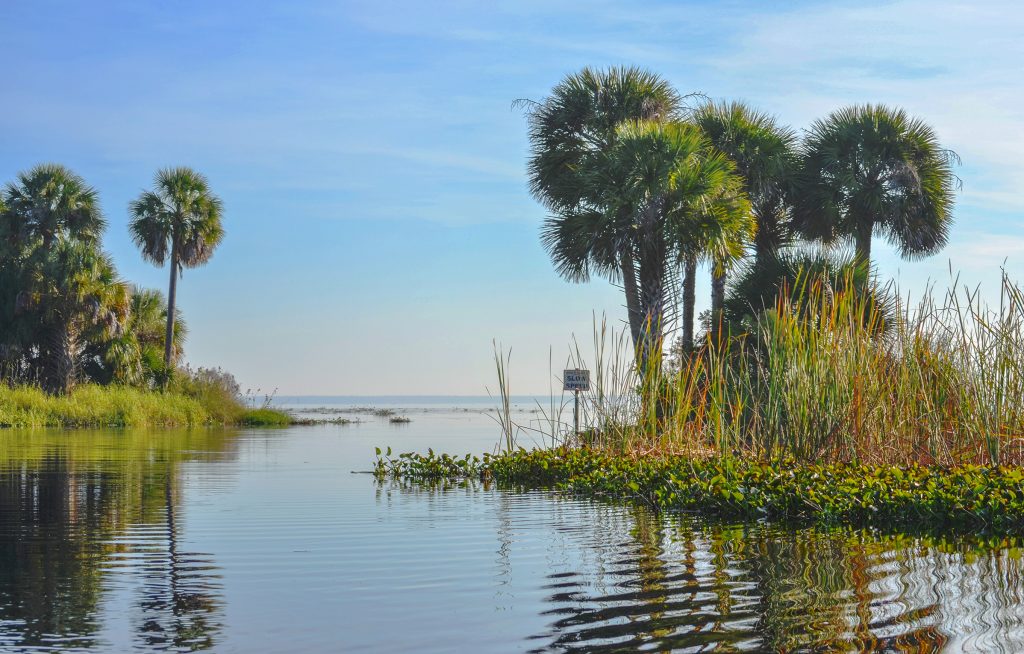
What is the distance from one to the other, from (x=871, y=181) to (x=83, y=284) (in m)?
25.6

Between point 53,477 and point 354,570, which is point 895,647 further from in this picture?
point 53,477

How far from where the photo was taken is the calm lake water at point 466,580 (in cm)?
503

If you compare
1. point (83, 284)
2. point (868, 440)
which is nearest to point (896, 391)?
point (868, 440)

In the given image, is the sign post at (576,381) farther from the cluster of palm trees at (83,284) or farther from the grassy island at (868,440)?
the cluster of palm trees at (83,284)

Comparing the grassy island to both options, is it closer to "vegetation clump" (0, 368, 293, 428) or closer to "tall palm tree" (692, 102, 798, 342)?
"tall palm tree" (692, 102, 798, 342)

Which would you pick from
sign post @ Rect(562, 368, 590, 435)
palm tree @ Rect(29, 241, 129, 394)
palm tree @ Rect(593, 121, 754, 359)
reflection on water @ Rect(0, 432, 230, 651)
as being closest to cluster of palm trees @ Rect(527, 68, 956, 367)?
palm tree @ Rect(593, 121, 754, 359)

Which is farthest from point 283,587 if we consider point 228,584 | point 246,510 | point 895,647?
point 246,510

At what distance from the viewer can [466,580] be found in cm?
664

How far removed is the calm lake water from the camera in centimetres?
503

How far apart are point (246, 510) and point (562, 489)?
12.3ft

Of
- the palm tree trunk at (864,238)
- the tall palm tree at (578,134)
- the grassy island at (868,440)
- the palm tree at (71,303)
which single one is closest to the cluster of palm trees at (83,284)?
the palm tree at (71,303)

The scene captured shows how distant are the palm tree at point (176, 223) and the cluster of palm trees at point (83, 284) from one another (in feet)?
0.13

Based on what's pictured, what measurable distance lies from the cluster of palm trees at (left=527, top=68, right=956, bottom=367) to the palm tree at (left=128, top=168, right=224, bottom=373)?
56.0 feet

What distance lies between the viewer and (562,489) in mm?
12656
